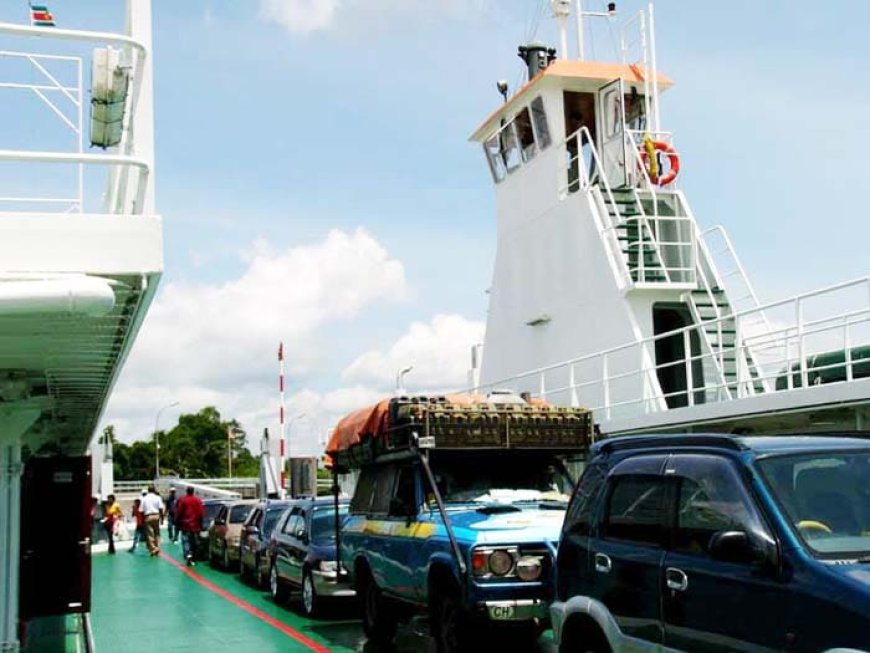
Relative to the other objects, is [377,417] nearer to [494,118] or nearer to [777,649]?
[777,649]

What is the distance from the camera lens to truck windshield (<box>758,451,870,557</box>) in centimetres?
497

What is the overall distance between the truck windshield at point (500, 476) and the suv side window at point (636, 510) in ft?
11.4

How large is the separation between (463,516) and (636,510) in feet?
10.7

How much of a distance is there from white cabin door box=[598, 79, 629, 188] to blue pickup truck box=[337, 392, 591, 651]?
9743 mm

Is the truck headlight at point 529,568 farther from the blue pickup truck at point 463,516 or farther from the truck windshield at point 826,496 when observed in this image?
the truck windshield at point 826,496

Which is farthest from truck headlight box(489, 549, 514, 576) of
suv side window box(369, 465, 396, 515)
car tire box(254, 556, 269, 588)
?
car tire box(254, 556, 269, 588)

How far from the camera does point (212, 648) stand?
444 inches

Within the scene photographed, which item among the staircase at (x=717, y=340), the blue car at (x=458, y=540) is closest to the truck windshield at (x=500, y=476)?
the blue car at (x=458, y=540)

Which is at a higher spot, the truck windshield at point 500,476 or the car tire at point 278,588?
the truck windshield at point 500,476

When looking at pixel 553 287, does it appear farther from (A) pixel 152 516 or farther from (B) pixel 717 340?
(A) pixel 152 516

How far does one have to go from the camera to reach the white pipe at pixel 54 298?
209 inches

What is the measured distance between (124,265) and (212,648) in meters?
6.70

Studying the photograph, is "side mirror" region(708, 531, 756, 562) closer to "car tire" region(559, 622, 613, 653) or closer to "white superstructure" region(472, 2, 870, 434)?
"car tire" region(559, 622, 613, 653)

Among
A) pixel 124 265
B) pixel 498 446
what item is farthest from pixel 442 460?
pixel 124 265
